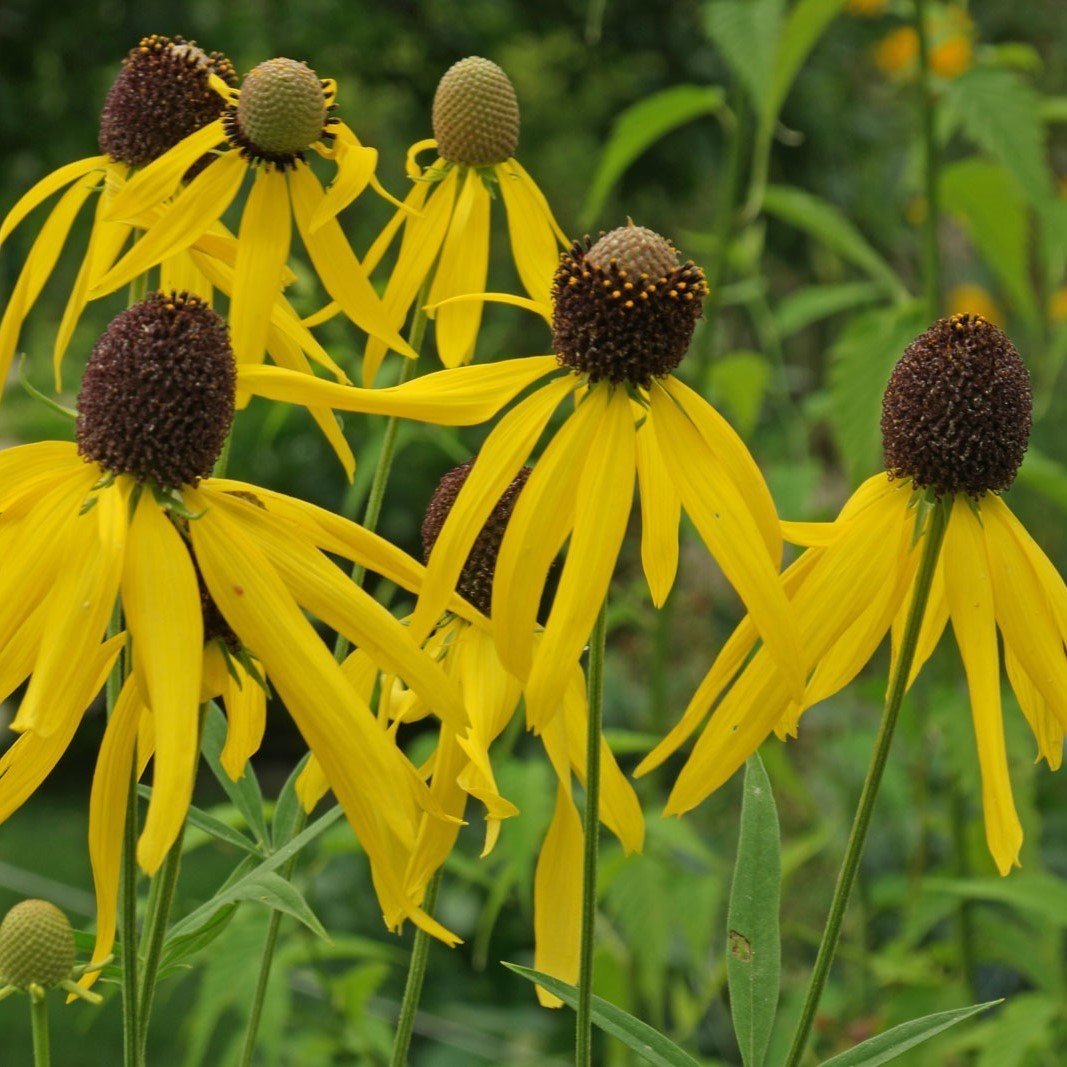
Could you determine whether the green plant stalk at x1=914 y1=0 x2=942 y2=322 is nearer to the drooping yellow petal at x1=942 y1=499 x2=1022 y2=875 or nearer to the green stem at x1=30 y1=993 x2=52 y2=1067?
the drooping yellow petal at x1=942 y1=499 x2=1022 y2=875

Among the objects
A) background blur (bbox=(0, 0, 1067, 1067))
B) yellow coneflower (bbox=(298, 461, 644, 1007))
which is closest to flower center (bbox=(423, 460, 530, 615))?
yellow coneflower (bbox=(298, 461, 644, 1007))

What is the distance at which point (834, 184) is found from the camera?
146 inches

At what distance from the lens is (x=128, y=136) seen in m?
0.89

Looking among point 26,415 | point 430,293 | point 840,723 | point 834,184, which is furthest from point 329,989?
point 26,415

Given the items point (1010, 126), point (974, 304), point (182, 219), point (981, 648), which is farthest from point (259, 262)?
point (974, 304)

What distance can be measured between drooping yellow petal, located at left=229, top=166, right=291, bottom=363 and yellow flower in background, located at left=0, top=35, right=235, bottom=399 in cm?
6

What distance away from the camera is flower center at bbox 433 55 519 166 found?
885 mm

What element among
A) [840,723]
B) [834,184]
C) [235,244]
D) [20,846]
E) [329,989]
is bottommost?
[20,846]

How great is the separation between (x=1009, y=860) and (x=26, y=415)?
12.4ft

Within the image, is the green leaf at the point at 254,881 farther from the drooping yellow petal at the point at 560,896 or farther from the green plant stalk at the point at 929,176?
the green plant stalk at the point at 929,176

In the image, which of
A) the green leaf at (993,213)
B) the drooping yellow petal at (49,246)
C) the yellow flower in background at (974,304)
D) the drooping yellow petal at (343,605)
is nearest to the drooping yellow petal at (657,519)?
the drooping yellow petal at (343,605)

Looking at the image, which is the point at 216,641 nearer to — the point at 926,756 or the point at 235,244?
the point at 235,244

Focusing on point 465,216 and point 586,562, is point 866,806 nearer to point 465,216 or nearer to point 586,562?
point 586,562

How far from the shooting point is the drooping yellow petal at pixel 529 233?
2.80ft
